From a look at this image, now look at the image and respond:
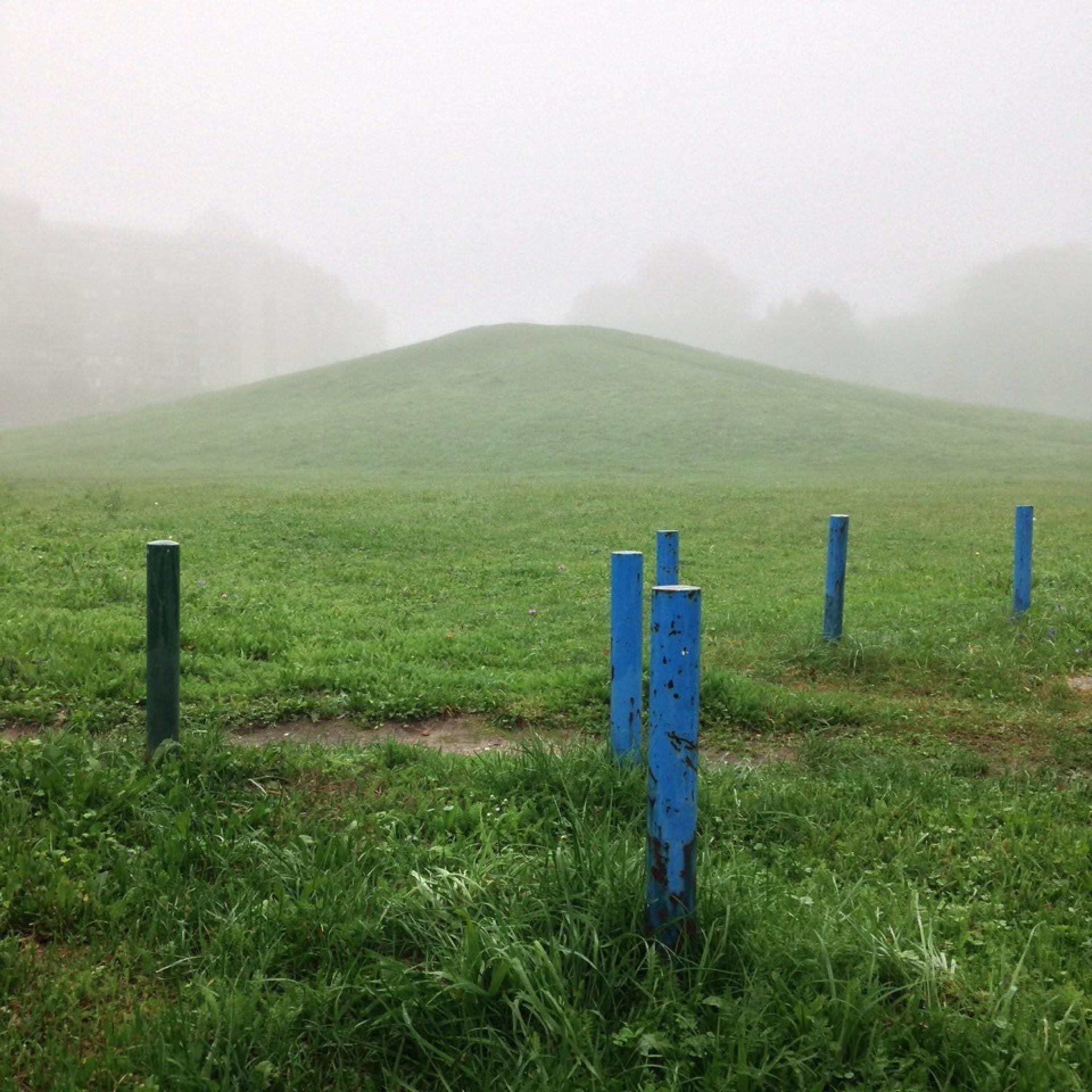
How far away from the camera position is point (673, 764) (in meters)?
3.03

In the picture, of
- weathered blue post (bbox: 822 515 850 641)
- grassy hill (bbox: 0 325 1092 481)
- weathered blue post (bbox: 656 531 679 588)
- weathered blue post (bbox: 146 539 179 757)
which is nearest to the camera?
weathered blue post (bbox: 146 539 179 757)

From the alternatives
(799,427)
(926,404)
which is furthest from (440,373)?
(926,404)

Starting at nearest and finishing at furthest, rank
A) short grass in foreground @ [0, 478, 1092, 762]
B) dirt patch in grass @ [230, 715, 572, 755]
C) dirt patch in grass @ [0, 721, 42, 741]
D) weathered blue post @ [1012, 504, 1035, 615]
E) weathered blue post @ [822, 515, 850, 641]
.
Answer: dirt patch in grass @ [0, 721, 42, 741] < dirt patch in grass @ [230, 715, 572, 755] < short grass in foreground @ [0, 478, 1092, 762] < weathered blue post @ [822, 515, 850, 641] < weathered blue post @ [1012, 504, 1035, 615]

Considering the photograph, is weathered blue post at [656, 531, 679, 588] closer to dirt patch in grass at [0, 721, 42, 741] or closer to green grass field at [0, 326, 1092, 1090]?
green grass field at [0, 326, 1092, 1090]

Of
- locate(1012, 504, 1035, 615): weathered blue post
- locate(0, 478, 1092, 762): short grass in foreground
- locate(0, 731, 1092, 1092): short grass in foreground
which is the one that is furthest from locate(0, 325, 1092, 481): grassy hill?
locate(0, 731, 1092, 1092): short grass in foreground

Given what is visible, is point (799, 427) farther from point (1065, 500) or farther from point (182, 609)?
point (182, 609)

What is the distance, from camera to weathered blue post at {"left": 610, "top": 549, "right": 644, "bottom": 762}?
15.3 feet

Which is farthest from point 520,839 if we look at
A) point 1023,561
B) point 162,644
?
point 1023,561

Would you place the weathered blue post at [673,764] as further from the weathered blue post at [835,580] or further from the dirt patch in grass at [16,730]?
the weathered blue post at [835,580]

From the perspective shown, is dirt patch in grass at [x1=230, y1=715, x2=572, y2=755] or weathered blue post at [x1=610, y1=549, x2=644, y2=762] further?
dirt patch in grass at [x1=230, y1=715, x2=572, y2=755]

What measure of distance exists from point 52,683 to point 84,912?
3.64m

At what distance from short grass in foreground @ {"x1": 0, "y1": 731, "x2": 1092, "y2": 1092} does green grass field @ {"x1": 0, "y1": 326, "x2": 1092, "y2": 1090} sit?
0.02 metres

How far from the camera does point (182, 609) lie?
9703 millimetres

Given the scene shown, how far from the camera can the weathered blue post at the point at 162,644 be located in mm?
4598
